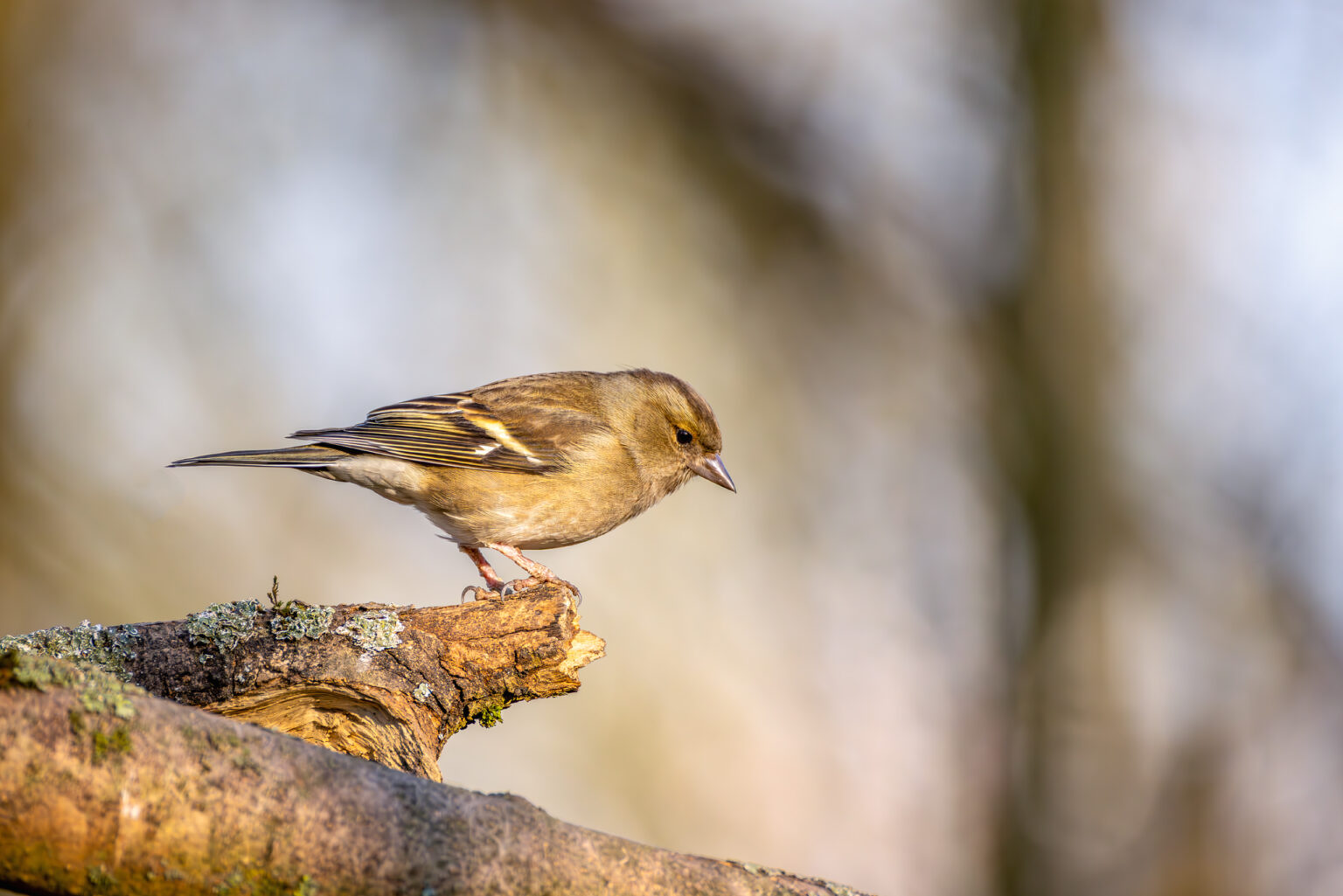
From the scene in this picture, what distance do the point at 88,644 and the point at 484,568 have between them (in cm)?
272

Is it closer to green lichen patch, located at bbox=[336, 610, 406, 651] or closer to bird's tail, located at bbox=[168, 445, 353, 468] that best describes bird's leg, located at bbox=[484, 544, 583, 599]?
bird's tail, located at bbox=[168, 445, 353, 468]

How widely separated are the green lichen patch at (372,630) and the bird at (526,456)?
1.21 meters

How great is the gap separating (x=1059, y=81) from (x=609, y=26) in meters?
4.17

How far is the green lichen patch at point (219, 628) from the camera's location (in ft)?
11.0

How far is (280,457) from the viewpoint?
196 inches

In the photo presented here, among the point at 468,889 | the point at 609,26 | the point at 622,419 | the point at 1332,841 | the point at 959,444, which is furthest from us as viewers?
the point at 609,26

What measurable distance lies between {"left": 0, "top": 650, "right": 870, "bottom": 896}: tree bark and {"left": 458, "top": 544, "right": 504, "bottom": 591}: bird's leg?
132 inches

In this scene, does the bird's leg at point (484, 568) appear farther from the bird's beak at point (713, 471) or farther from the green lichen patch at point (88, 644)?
the green lichen patch at point (88, 644)

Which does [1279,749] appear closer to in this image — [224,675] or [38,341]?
[224,675]

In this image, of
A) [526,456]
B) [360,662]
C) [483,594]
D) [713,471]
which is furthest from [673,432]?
[360,662]

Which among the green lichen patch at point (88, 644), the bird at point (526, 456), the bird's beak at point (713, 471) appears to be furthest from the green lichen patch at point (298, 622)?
the bird's beak at point (713, 471)

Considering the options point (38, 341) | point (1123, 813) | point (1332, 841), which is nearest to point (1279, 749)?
point (1332, 841)

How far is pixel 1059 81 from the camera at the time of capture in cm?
828

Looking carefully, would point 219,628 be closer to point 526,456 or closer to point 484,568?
point 526,456
